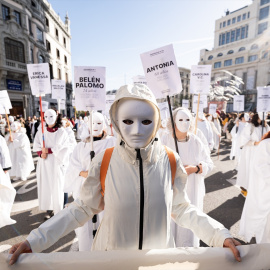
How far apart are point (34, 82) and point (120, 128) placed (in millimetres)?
3668

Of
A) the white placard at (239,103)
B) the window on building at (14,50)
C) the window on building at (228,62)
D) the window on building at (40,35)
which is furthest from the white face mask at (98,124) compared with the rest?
the window on building at (228,62)

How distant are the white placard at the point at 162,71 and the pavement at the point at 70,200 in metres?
2.65

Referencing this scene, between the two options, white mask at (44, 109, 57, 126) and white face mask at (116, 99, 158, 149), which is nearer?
white face mask at (116, 99, 158, 149)

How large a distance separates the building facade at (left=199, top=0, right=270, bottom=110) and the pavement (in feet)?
123

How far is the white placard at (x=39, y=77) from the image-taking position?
12.7 ft

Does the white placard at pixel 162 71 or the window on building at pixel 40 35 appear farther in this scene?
the window on building at pixel 40 35

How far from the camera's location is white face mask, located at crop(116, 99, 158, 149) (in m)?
1.05

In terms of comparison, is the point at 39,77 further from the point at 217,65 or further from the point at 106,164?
the point at 217,65

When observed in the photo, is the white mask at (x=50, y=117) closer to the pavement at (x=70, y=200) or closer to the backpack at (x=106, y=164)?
the pavement at (x=70, y=200)

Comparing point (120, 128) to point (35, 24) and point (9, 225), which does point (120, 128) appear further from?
point (35, 24)

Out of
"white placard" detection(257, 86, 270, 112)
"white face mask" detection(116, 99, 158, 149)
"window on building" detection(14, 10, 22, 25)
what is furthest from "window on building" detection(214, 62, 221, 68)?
"white face mask" detection(116, 99, 158, 149)

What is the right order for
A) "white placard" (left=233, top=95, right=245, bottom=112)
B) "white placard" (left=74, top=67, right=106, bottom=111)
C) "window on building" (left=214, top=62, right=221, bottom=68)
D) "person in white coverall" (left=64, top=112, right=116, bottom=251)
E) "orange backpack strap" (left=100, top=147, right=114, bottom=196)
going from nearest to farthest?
"orange backpack strap" (left=100, top=147, right=114, bottom=196) < "white placard" (left=74, top=67, right=106, bottom=111) < "person in white coverall" (left=64, top=112, right=116, bottom=251) < "white placard" (left=233, top=95, right=245, bottom=112) < "window on building" (left=214, top=62, right=221, bottom=68)

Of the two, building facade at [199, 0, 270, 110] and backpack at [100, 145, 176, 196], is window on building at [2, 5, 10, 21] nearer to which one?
backpack at [100, 145, 176, 196]

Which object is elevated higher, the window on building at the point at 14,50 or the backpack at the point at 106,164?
the window on building at the point at 14,50
